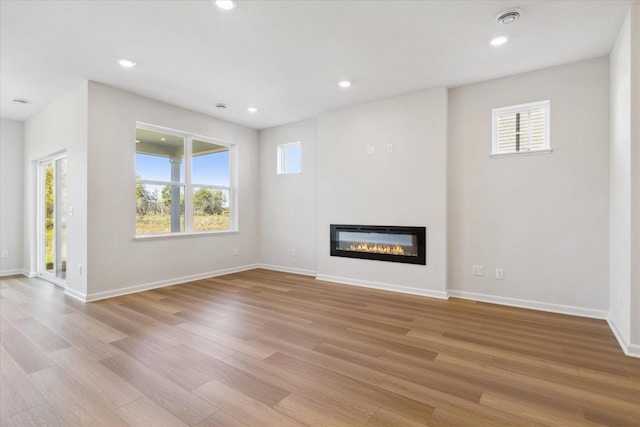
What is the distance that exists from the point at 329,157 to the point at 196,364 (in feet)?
11.8

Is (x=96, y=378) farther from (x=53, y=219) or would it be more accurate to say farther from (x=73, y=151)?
(x=53, y=219)

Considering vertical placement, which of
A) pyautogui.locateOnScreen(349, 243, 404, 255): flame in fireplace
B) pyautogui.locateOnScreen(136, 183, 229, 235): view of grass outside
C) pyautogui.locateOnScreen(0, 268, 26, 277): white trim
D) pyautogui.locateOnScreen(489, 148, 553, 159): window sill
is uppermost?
pyautogui.locateOnScreen(489, 148, 553, 159): window sill

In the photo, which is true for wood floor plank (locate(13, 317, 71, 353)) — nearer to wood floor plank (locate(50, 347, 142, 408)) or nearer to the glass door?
wood floor plank (locate(50, 347, 142, 408))

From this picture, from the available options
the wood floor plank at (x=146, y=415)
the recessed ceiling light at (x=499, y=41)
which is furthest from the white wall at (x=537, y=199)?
the wood floor plank at (x=146, y=415)

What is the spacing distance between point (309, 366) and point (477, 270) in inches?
106

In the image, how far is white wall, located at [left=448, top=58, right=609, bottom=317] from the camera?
3277 millimetres

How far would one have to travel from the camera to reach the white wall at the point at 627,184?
2.39 metres


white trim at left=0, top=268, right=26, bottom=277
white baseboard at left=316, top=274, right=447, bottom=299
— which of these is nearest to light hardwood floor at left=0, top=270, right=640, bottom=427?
white baseboard at left=316, top=274, right=447, bottom=299

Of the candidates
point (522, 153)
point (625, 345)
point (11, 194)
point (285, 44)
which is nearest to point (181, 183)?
point (285, 44)

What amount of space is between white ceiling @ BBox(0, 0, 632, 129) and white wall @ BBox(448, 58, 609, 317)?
295 millimetres

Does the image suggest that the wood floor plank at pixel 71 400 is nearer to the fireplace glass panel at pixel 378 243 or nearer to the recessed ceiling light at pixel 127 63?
the recessed ceiling light at pixel 127 63

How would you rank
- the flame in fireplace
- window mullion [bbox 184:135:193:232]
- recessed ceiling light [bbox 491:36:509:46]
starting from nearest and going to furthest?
recessed ceiling light [bbox 491:36:509:46]
the flame in fireplace
window mullion [bbox 184:135:193:232]

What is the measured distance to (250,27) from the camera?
2.72 meters

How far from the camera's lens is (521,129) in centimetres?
371
